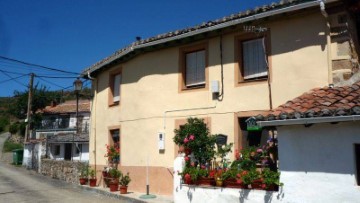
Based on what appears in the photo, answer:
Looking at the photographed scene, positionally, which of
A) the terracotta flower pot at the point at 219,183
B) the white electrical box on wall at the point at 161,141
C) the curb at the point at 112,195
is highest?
the white electrical box on wall at the point at 161,141

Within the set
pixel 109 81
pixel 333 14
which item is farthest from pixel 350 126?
pixel 109 81

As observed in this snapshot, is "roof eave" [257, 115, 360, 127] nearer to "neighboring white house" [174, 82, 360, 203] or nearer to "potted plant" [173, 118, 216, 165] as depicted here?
"neighboring white house" [174, 82, 360, 203]

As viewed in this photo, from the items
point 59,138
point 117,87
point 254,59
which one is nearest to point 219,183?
point 254,59

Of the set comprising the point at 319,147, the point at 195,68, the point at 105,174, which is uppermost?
the point at 195,68

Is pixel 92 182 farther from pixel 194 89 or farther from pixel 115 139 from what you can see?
pixel 194 89

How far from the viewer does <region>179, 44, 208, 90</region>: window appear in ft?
44.8

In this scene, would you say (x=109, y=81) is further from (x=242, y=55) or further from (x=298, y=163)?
(x=298, y=163)

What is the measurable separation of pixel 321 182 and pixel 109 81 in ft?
39.7

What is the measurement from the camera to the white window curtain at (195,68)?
541 inches

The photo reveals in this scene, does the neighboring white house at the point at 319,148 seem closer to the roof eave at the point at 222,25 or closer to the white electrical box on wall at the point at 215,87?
the roof eave at the point at 222,25

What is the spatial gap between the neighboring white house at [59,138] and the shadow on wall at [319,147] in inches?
1072

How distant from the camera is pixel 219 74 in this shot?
42.7 ft

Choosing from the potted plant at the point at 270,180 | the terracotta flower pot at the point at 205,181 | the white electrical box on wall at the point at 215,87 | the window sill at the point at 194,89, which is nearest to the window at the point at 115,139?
the window sill at the point at 194,89

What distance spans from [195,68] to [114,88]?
5373 mm
